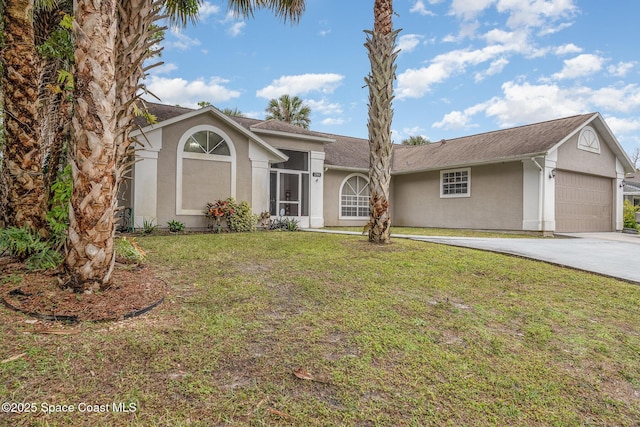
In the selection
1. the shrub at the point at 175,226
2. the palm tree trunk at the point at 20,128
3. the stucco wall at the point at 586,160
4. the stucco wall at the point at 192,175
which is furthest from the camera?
the stucco wall at the point at 586,160

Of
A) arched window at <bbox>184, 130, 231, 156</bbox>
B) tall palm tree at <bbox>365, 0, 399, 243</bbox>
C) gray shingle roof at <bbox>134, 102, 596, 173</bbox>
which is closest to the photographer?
tall palm tree at <bbox>365, 0, 399, 243</bbox>

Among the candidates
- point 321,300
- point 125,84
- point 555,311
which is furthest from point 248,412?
point 125,84

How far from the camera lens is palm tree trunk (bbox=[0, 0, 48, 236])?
14.8ft

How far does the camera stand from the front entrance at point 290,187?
14164mm

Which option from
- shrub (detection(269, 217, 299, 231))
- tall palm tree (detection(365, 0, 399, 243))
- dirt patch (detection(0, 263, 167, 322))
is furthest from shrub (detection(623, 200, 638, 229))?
dirt patch (detection(0, 263, 167, 322))

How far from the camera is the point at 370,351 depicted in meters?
2.82

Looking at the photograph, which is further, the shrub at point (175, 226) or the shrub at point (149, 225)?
the shrub at point (175, 226)

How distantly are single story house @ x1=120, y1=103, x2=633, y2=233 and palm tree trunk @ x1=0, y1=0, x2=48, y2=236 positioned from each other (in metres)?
5.47

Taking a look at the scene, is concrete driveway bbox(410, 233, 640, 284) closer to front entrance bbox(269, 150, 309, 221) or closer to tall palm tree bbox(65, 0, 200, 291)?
front entrance bbox(269, 150, 309, 221)

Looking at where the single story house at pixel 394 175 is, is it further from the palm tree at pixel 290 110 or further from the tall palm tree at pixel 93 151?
the palm tree at pixel 290 110

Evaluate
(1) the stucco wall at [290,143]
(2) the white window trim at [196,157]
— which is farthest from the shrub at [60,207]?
(1) the stucco wall at [290,143]

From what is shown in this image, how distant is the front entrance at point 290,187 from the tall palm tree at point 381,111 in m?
7.20

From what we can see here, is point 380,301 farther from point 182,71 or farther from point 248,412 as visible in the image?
point 182,71

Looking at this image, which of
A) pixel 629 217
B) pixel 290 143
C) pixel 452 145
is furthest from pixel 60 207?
pixel 629 217
